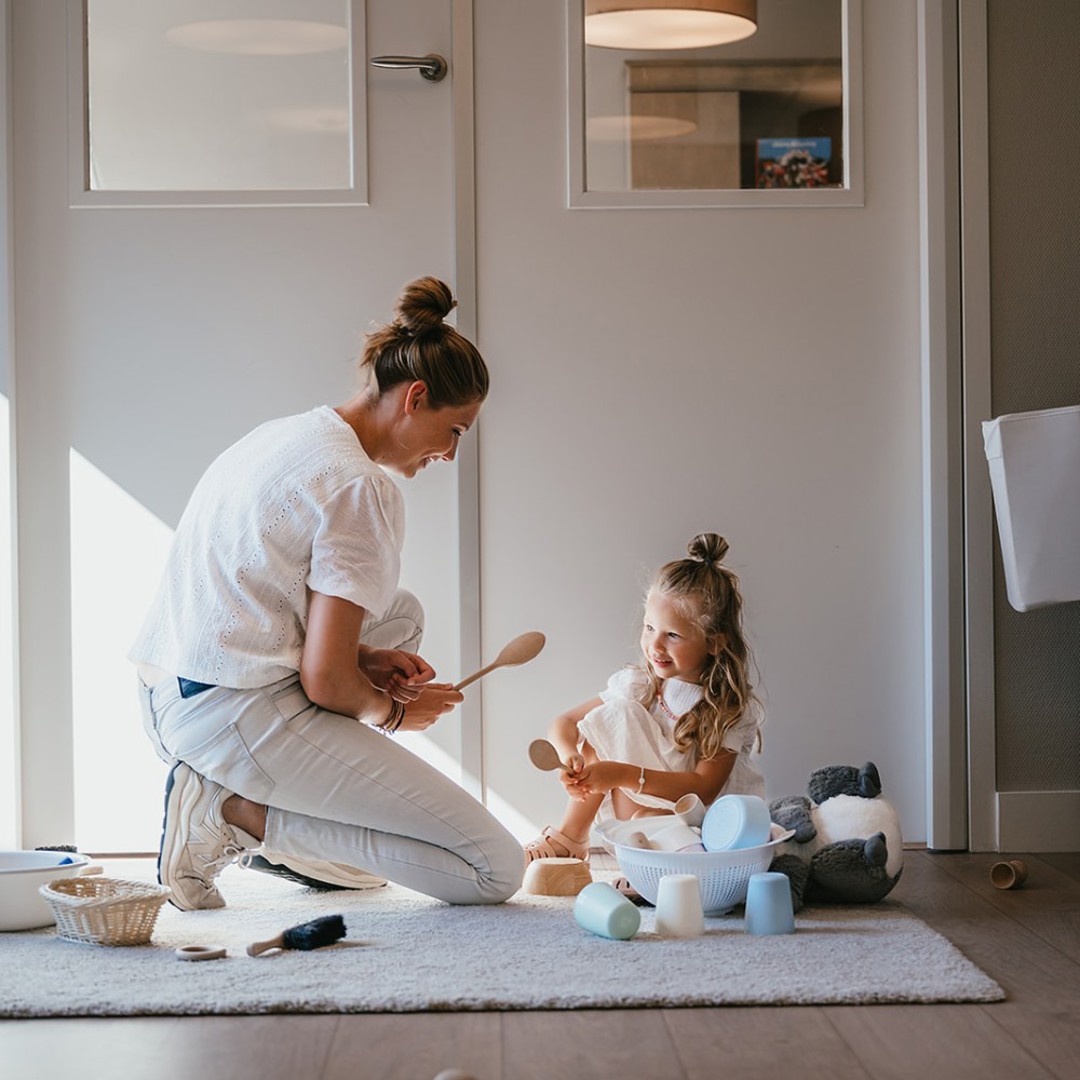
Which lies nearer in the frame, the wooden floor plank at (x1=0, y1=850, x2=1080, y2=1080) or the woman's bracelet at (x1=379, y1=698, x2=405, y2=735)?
the wooden floor plank at (x1=0, y1=850, x2=1080, y2=1080)

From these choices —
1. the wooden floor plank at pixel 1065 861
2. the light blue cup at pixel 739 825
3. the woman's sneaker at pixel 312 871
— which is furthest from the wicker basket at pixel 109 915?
the wooden floor plank at pixel 1065 861

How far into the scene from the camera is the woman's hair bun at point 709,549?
2461 mm

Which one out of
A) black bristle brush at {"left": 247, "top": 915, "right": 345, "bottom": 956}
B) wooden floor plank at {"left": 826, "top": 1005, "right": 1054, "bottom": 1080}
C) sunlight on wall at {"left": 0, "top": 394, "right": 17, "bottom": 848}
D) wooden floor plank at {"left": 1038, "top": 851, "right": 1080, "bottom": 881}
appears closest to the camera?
wooden floor plank at {"left": 826, "top": 1005, "right": 1054, "bottom": 1080}

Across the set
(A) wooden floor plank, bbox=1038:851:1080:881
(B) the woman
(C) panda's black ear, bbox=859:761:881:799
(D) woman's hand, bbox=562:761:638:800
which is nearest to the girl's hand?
(B) the woman

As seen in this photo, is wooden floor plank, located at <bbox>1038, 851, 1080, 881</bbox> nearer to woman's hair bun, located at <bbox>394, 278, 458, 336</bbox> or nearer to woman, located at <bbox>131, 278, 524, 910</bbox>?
woman, located at <bbox>131, 278, 524, 910</bbox>

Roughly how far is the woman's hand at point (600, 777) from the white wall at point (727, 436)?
0.27 meters

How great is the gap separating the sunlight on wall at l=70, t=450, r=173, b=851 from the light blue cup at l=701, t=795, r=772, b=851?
3.50 feet

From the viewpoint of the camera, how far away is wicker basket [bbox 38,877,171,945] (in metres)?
1.87

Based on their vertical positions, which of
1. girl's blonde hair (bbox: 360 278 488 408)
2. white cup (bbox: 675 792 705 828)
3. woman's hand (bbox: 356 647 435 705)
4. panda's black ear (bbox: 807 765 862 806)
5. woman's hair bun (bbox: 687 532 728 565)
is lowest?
white cup (bbox: 675 792 705 828)

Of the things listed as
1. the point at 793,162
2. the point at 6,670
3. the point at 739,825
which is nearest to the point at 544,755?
the point at 739,825

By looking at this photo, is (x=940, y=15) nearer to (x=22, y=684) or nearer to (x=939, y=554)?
(x=939, y=554)

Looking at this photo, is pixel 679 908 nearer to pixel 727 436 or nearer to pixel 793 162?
pixel 727 436

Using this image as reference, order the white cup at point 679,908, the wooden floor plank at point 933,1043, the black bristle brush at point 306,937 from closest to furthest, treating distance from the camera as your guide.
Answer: the wooden floor plank at point 933,1043
the black bristle brush at point 306,937
the white cup at point 679,908

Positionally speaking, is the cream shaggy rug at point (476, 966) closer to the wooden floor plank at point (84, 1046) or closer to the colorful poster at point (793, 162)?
the wooden floor plank at point (84, 1046)
